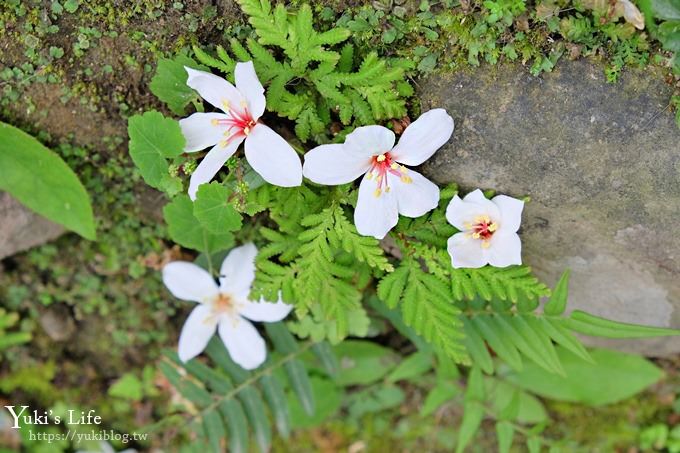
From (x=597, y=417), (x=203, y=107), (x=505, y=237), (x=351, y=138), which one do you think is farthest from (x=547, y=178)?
(x=597, y=417)

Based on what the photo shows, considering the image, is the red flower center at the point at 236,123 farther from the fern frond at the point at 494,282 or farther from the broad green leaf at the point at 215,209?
the fern frond at the point at 494,282

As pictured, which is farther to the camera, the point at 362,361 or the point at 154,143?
the point at 362,361

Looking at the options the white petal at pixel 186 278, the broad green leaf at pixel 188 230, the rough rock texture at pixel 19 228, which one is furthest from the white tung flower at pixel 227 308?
the rough rock texture at pixel 19 228

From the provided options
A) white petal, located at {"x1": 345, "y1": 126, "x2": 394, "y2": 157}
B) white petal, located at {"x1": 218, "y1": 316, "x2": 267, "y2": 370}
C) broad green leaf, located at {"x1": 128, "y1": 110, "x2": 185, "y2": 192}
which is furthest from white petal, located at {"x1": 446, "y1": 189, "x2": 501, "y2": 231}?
white petal, located at {"x1": 218, "y1": 316, "x2": 267, "y2": 370}

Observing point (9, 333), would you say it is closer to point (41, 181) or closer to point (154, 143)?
point (41, 181)

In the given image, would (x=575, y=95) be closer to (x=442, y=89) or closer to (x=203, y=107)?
(x=442, y=89)

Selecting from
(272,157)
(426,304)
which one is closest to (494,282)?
(426,304)
